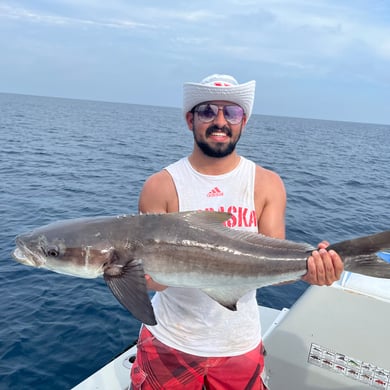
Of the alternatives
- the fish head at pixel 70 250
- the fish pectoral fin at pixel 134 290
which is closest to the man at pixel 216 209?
the fish pectoral fin at pixel 134 290

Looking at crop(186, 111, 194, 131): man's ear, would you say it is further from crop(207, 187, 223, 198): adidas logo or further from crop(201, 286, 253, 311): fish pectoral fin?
crop(201, 286, 253, 311): fish pectoral fin

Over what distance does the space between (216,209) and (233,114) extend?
0.94 meters

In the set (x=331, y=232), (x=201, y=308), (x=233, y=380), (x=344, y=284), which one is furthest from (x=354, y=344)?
(x=331, y=232)

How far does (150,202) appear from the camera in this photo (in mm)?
3779

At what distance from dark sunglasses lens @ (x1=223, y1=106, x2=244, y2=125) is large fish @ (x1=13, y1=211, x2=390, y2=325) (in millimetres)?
978

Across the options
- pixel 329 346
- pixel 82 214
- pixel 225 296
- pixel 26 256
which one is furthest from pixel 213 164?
pixel 82 214

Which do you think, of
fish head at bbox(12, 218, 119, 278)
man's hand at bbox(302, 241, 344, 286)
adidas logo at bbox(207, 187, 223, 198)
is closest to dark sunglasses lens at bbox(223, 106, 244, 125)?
adidas logo at bbox(207, 187, 223, 198)

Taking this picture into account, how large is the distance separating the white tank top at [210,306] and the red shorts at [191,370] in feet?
0.27

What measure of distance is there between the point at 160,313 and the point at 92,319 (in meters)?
5.77

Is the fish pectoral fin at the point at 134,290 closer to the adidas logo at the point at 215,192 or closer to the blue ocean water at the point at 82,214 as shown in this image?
the adidas logo at the point at 215,192

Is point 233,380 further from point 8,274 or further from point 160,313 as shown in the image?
point 8,274

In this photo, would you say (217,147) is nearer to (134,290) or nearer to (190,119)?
(190,119)

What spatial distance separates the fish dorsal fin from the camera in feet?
11.1

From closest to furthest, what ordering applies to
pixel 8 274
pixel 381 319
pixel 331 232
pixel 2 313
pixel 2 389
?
pixel 381 319 → pixel 2 389 → pixel 2 313 → pixel 8 274 → pixel 331 232
